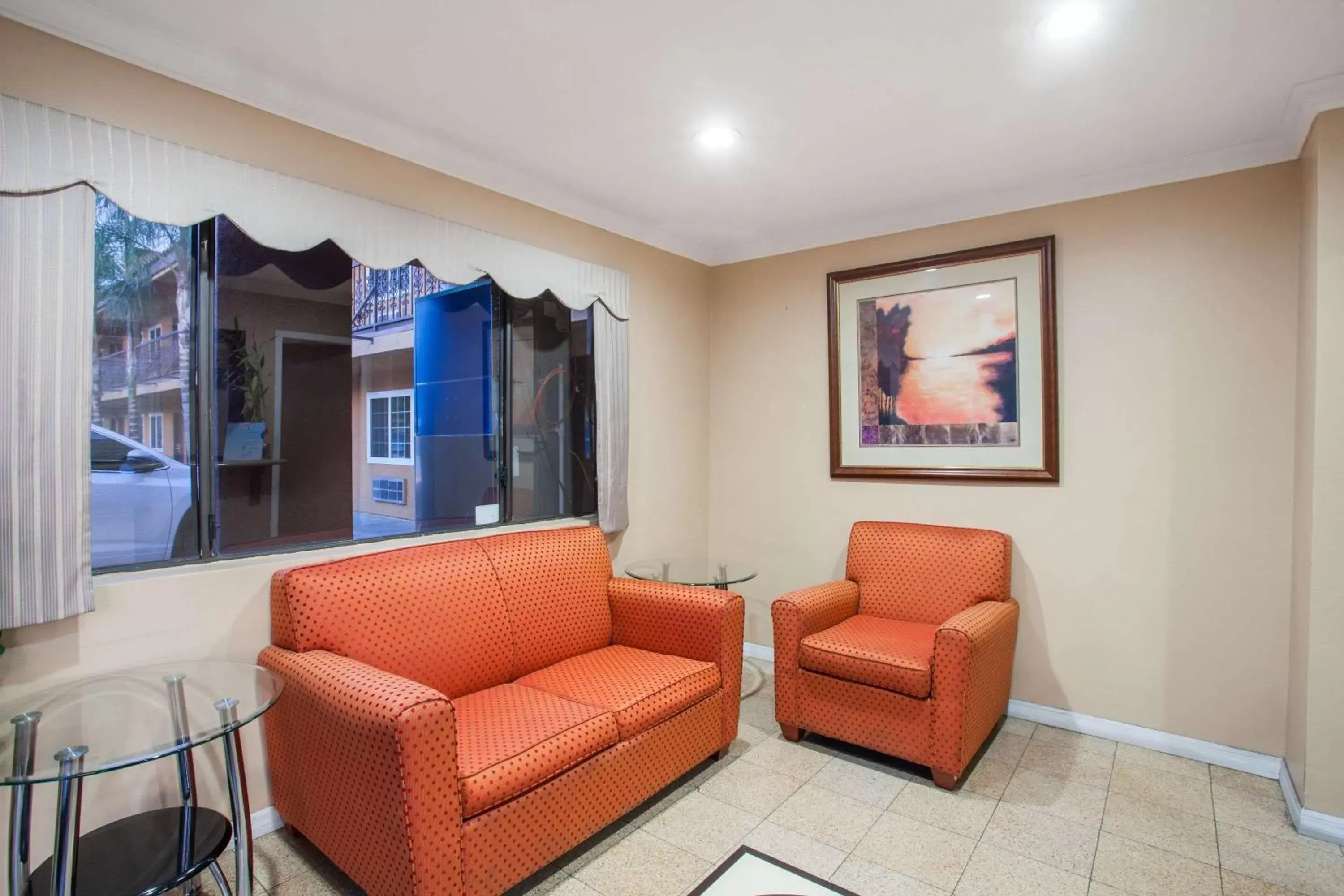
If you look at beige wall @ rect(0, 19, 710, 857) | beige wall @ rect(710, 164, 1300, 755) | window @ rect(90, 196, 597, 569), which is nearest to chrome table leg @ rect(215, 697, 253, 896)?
beige wall @ rect(0, 19, 710, 857)

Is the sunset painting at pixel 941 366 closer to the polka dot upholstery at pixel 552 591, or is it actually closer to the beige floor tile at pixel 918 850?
the polka dot upholstery at pixel 552 591

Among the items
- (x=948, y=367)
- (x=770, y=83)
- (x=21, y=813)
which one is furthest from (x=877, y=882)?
(x=770, y=83)

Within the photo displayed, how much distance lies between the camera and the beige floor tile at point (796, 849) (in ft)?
6.98

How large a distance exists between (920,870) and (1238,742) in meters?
1.68

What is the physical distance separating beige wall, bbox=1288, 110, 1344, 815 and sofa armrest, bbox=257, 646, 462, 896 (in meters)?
2.79

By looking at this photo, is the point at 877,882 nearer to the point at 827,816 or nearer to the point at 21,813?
the point at 827,816

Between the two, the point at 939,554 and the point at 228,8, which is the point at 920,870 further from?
the point at 228,8

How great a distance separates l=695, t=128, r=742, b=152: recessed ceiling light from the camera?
→ 101 inches

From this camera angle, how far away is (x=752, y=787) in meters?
2.63

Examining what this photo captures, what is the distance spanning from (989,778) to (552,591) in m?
1.93

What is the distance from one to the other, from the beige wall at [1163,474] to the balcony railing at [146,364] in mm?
3203

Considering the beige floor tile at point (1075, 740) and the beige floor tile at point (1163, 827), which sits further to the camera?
the beige floor tile at point (1075, 740)

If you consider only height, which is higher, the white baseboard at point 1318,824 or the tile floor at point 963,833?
the white baseboard at point 1318,824

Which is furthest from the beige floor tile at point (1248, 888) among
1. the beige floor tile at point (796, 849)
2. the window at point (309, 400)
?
the window at point (309, 400)
